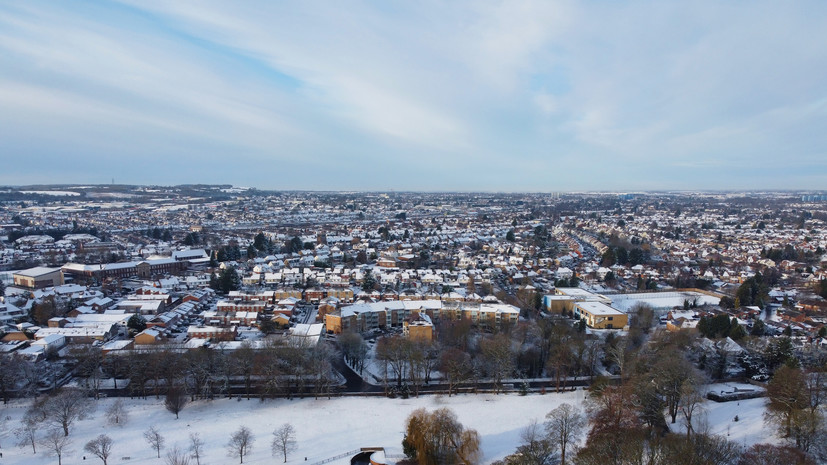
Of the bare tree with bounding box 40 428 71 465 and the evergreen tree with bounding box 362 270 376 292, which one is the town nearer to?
the evergreen tree with bounding box 362 270 376 292

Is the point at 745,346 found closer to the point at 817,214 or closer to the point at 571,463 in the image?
the point at 571,463

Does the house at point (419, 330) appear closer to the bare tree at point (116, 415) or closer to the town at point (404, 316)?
the town at point (404, 316)

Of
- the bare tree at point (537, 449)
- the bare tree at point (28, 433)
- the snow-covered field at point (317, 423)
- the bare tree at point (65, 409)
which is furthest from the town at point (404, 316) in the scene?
the bare tree at point (537, 449)

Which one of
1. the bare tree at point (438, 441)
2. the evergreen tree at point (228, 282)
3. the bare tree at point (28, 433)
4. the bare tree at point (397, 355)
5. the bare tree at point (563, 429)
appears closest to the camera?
the bare tree at point (438, 441)

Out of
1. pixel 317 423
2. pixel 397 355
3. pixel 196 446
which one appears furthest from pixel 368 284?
pixel 196 446

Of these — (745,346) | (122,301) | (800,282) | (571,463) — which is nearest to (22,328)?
(122,301)

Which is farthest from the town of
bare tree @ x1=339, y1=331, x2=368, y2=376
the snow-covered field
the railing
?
the railing
